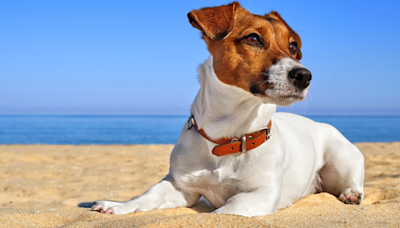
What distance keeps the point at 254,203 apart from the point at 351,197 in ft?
5.12

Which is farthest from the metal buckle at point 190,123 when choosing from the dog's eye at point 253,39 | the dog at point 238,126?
the dog's eye at point 253,39

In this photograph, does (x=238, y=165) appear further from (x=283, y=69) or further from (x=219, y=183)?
(x=283, y=69)

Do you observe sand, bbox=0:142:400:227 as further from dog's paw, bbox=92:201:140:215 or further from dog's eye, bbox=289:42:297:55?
dog's eye, bbox=289:42:297:55

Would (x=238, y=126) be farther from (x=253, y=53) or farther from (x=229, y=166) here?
(x=253, y=53)

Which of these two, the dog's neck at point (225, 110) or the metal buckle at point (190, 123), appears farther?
the metal buckle at point (190, 123)

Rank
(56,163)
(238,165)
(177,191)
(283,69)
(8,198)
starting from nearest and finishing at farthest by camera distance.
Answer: (283,69), (238,165), (177,191), (8,198), (56,163)

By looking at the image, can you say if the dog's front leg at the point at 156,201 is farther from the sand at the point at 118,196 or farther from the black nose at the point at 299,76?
the black nose at the point at 299,76

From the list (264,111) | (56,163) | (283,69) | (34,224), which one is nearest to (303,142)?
(264,111)

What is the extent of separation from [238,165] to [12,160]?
21.7ft

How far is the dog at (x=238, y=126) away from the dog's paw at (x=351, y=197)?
0.59m

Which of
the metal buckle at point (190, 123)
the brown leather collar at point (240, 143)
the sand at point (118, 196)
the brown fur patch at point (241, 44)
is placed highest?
the brown fur patch at point (241, 44)

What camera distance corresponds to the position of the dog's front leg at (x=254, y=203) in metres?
2.49

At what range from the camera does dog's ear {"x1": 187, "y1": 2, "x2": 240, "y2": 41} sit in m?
2.65

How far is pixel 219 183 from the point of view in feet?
9.39
